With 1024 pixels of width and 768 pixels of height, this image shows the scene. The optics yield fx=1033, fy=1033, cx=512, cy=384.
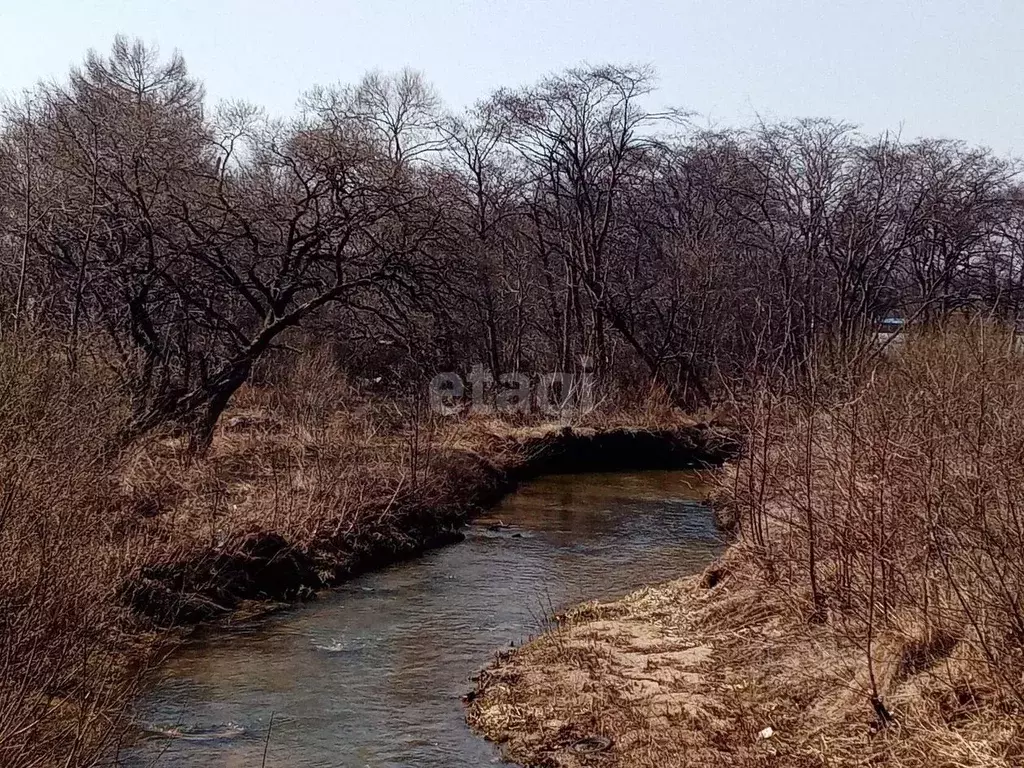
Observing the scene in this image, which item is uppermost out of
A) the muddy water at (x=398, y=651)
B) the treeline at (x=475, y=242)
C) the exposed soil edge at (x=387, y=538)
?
the treeline at (x=475, y=242)

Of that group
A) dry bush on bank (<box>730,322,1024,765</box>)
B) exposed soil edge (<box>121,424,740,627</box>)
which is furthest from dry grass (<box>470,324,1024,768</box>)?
exposed soil edge (<box>121,424,740,627</box>)

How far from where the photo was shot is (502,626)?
11.5m

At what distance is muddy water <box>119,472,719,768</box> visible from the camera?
26.2ft

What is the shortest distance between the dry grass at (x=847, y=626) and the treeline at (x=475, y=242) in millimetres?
6230

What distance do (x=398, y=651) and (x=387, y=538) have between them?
14.5 ft

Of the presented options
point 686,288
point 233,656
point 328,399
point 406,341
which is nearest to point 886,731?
point 233,656

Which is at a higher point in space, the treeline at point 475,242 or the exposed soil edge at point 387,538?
the treeline at point 475,242

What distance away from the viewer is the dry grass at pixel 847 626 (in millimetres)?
6172

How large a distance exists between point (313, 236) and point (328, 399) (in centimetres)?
378

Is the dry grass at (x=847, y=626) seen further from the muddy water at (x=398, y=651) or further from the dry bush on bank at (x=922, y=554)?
the muddy water at (x=398, y=651)

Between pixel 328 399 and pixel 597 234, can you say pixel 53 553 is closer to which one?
pixel 328 399

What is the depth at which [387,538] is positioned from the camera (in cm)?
1489

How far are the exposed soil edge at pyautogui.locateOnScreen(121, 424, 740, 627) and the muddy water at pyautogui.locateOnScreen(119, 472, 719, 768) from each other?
1.41 feet

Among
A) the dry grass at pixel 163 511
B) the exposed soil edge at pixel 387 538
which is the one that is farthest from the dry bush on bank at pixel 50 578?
the exposed soil edge at pixel 387 538
